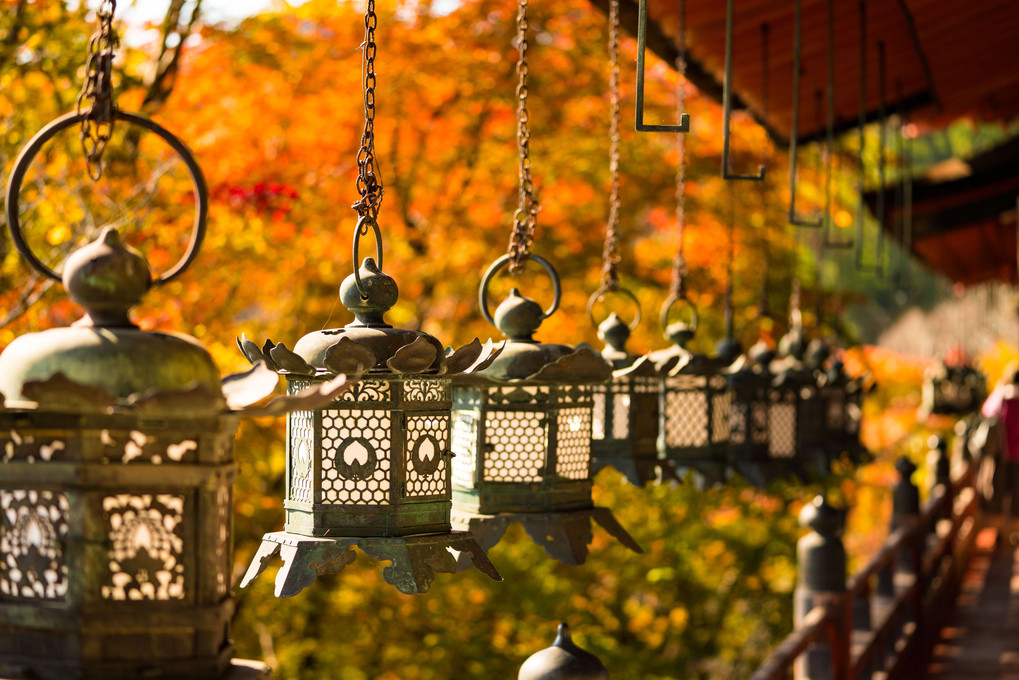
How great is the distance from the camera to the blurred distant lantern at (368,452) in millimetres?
1997

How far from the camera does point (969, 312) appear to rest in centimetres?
1575

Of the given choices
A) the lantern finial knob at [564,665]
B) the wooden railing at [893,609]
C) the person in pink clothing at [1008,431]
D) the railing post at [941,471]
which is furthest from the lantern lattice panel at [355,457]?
the railing post at [941,471]

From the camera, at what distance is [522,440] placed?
255 centimetres

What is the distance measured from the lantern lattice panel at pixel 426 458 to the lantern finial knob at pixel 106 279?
70cm

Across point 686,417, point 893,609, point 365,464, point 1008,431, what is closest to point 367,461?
point 365,464

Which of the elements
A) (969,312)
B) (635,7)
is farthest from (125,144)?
(969,312)

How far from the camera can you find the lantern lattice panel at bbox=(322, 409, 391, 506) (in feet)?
6.67

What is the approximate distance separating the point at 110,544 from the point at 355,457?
614mm

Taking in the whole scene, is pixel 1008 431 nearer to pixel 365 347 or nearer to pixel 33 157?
pixel 365 347

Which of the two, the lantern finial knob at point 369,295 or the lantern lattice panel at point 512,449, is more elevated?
the lantern finial knob at point 369,295

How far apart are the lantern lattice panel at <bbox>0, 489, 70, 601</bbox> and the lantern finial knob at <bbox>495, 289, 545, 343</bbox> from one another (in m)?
1.27

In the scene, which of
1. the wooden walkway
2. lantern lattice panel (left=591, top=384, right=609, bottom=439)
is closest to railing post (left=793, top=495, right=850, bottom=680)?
the wooden walkway

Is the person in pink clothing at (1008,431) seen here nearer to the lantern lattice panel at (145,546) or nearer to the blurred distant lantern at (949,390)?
the blurred distant lantern at (949,390)

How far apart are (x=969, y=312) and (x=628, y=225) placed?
864 centimetres
